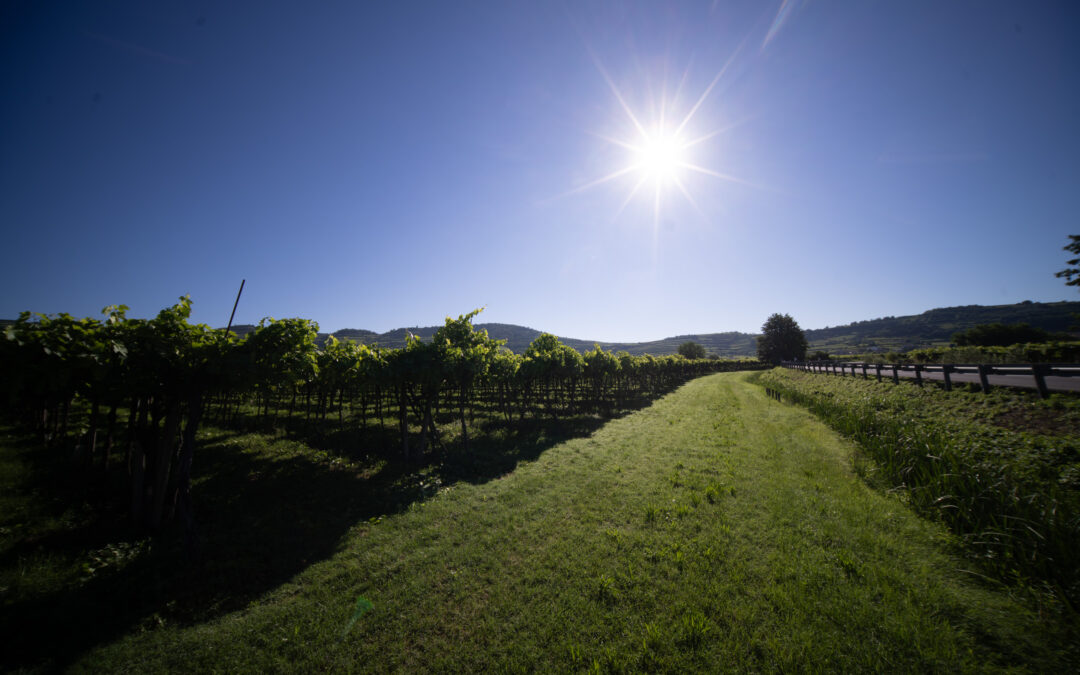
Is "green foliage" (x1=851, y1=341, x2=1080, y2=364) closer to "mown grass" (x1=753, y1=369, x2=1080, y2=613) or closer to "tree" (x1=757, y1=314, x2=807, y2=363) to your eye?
"mown grass" (x1=753, y1=369, x2=1080, y2=613)

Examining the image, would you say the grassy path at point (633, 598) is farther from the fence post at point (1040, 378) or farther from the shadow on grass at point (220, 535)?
the fence post at point (1040, 378)

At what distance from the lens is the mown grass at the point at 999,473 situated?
17.9 ft

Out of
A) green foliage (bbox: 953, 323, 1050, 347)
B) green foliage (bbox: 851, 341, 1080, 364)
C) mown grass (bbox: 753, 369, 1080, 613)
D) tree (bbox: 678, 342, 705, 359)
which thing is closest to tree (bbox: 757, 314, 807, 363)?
tree (bbox: 678, 342, 705, 359)

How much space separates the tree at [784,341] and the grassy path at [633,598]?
304ft

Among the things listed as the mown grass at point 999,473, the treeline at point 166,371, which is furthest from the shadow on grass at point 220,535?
the mown grass at point 999,473

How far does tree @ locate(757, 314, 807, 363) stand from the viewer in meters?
84.2

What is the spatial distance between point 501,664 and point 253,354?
8602 mm

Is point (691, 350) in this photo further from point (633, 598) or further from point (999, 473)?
point (633, 598)

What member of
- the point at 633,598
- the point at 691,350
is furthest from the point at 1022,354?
the point at 691,350

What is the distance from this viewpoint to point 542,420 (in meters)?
22.2

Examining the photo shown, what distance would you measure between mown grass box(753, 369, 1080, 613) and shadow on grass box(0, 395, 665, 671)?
11.7 meters

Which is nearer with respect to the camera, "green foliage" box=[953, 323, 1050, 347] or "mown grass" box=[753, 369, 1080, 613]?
"mown grass" box=[753, 369, 1080, 613]

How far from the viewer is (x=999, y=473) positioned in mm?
6840

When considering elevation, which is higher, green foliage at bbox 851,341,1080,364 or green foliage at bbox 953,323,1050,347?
green foliage at bbox 953,323,1050,347
